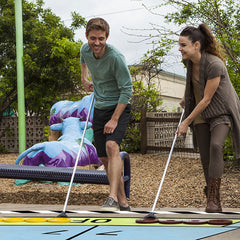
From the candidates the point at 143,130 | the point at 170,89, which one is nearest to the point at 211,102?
the point at 143,130

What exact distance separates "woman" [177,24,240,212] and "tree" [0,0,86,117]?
10.0 m

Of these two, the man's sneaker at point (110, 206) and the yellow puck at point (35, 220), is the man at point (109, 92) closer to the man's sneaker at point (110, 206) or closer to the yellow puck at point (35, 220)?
the man's sneaker at point (110, 206)

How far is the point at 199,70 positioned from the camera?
12.6 ft

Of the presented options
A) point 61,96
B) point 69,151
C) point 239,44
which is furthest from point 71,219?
point 61,96

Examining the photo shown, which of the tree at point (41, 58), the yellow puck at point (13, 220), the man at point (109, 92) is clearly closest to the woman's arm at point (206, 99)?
the man at point (109, 92)

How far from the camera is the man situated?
13.1ft

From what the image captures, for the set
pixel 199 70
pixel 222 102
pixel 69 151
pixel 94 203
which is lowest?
pixel 94 203

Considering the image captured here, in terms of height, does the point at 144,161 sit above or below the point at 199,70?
below

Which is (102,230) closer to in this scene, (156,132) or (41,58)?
(156,132)

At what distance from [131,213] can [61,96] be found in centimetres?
1119

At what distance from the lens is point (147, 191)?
21.2 ft

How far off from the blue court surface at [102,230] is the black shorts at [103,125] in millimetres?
789

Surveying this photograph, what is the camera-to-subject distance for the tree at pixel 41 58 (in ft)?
46.1

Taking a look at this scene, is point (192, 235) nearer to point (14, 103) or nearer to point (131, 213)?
point (131, 213)
